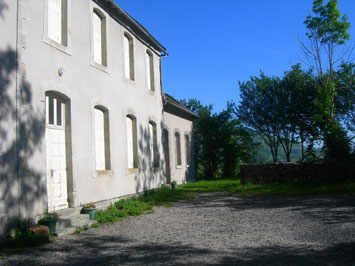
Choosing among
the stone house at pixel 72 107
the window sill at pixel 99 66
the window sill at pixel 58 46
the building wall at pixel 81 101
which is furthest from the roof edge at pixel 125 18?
the window sill at pixel 58 46

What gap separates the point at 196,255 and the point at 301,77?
73.9 feet

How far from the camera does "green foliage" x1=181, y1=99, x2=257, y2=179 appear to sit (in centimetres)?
2281

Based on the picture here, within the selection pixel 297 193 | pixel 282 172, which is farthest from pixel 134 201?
pixel 282 172

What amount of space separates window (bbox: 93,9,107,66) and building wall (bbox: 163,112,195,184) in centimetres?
574

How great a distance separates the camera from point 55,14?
8.04 meters

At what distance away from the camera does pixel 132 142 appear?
11578 millimetres

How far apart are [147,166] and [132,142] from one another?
1.29 m

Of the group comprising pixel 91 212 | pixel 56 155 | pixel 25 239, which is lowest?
pixel 25 239

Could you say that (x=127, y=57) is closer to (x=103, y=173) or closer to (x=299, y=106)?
(x=103, y=173)

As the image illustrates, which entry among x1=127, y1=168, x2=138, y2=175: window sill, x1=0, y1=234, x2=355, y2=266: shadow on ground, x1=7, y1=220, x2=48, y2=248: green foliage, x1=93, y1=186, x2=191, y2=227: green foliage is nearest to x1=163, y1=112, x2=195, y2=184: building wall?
x1=93, y1=186, x2=191, y2=227: green foliage

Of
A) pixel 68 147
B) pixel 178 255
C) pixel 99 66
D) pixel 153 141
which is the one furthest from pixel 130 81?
pixel 178 255

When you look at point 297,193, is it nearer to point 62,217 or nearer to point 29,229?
point 62,217

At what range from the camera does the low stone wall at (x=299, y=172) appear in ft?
47.1

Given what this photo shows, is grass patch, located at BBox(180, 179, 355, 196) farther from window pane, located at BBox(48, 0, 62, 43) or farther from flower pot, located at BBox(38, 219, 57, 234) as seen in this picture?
window pane, located at BBox(48, 0, 62, 43)
